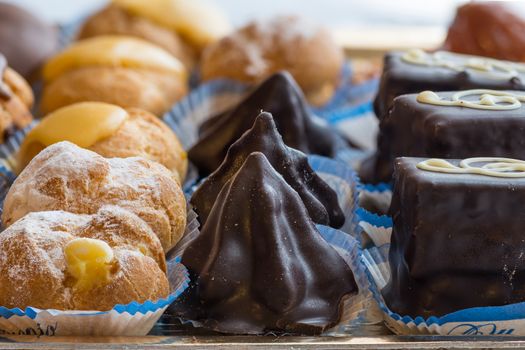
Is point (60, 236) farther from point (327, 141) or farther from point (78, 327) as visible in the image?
point (327, 141)

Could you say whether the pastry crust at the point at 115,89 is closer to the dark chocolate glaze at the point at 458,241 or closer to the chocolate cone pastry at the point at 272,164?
the chocolate cone pastry at the point at 272,164

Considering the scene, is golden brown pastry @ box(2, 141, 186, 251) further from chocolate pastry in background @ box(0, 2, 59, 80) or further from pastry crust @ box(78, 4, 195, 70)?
pastry crust @ box(78, 4, 195, 70)

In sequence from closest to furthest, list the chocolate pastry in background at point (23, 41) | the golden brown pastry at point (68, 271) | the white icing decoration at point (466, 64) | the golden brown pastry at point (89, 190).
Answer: the golden brown pastry at point (68, 271), the golden brown pastry at point (89, 190), the white icing decoration at point (466, 64), the chocolate pastry in background at point (23, 41)

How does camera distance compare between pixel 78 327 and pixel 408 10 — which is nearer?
pixel 78 327

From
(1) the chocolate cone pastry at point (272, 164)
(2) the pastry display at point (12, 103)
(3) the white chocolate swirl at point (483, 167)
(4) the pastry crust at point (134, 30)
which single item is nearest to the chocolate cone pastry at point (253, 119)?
(1) the chocolate cone pastry at point (272, 164)

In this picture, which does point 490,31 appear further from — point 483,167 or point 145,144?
point 145,144

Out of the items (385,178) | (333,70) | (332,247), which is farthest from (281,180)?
(333,70)

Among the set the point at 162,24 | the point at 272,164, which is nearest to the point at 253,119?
the point at 272,164
